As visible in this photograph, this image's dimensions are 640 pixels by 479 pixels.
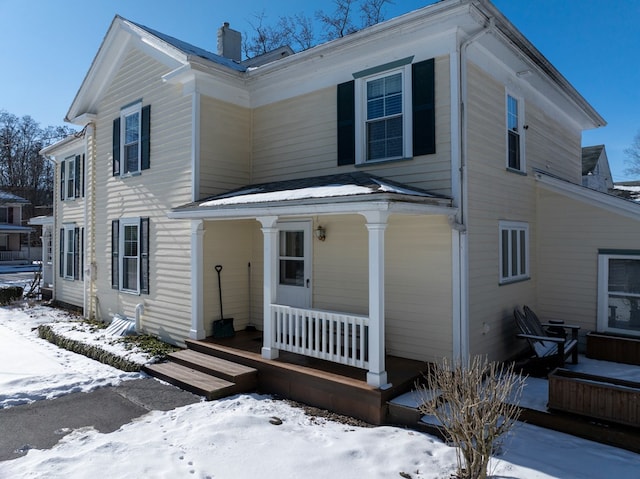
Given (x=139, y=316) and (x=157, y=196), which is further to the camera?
(x=139, y=316)

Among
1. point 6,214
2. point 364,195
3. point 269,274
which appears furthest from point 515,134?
point 6,214

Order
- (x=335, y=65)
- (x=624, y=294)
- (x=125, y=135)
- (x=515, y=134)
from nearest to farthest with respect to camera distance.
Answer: (x=335, y=65), (x=624, y=294), (x=515, y=134), (x=125, y=135)

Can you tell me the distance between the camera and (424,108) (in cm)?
640

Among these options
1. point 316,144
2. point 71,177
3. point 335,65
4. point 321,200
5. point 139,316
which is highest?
point 335,65

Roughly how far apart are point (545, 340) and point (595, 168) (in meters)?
10.1

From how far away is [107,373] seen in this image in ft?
23.3

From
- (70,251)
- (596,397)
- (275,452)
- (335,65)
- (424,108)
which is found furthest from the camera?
(70,251)

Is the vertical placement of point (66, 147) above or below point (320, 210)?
above

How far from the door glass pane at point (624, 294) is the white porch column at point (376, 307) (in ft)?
16.8

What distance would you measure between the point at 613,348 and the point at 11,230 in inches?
1584

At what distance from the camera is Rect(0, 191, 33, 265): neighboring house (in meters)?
35.1

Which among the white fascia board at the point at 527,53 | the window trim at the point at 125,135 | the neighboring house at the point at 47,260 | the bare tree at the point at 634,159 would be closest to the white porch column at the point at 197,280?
the window trim at the point at 125,135

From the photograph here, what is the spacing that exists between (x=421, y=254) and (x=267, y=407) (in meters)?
3.07

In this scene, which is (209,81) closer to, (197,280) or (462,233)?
(197,280)
